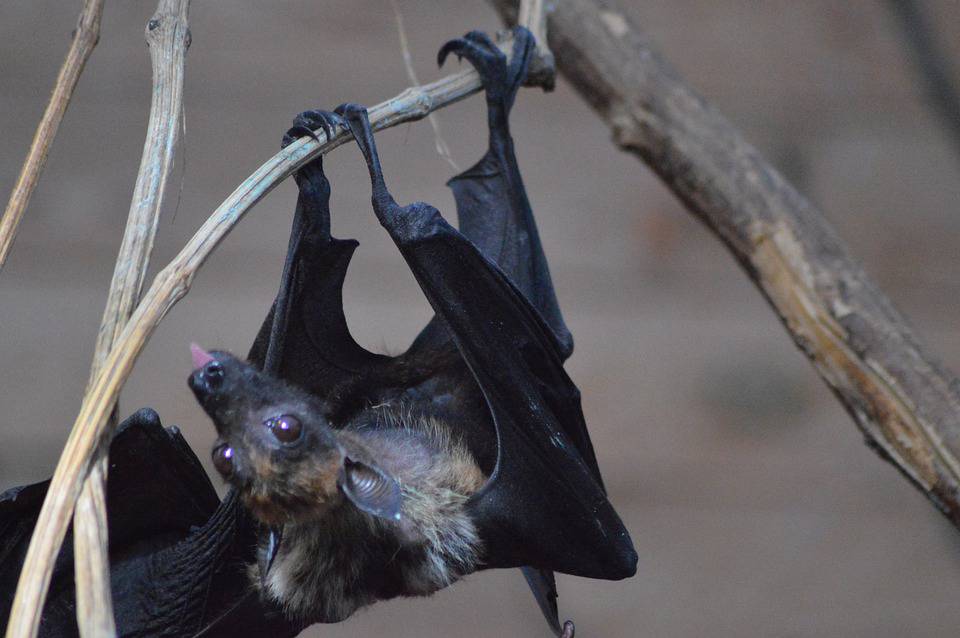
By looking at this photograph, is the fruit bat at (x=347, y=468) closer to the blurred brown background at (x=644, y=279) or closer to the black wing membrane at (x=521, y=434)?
the black wing membrane at (x=521, y=434)

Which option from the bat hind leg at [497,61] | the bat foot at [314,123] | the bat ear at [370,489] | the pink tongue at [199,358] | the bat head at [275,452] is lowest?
the bat ear at [370,489]

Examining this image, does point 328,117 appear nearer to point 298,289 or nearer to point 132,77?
point 298,289

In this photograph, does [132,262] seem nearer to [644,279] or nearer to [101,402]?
[101,402]

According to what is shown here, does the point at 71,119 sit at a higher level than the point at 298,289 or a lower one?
higher

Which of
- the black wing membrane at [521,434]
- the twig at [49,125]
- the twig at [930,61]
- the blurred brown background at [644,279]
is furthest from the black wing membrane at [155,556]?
the twig at [930,61]

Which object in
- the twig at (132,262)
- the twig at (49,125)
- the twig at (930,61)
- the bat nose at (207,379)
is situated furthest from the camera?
the twig at (930,61)

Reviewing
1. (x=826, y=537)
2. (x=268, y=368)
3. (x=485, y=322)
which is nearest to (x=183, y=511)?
(x=268, y=368)

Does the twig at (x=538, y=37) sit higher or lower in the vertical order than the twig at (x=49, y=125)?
higher
